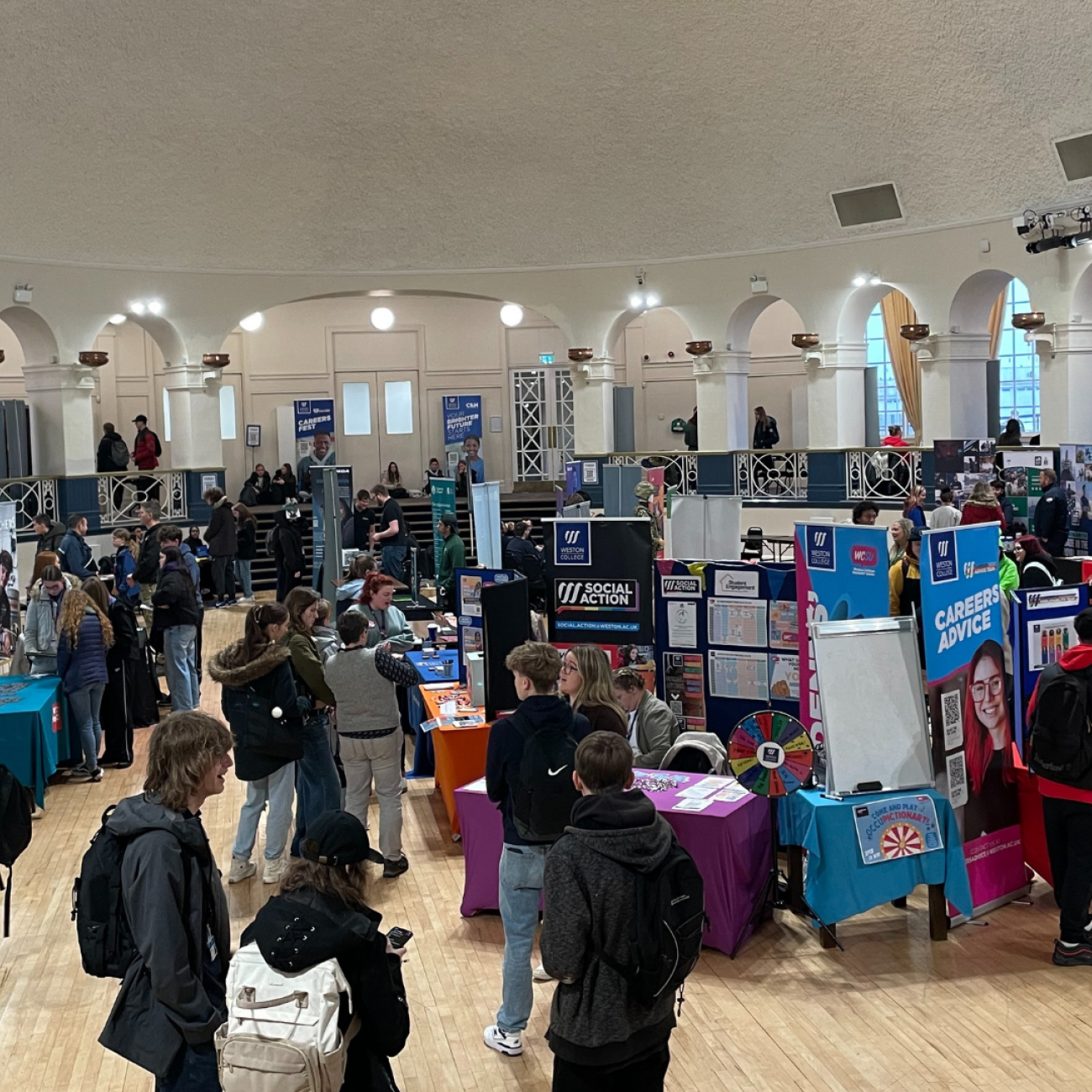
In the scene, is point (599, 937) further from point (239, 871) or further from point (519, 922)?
point (239, 871)

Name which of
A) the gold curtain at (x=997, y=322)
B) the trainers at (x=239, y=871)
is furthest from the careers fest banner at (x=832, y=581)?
the gold curtain at (x=997, y=322)

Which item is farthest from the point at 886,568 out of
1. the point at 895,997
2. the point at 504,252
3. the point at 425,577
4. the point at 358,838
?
the point at 504,252

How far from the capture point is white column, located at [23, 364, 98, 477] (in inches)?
637

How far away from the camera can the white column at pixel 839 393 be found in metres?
16.9

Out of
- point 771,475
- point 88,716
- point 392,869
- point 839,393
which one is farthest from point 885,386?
point 392,869

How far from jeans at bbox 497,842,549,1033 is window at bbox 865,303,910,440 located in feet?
58.9

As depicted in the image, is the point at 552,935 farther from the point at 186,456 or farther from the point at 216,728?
the point at 186,456

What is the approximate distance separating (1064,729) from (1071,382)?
10.8m

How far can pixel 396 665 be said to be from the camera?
5.96 meters

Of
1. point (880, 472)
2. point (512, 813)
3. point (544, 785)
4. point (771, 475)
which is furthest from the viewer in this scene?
point (771, 475)

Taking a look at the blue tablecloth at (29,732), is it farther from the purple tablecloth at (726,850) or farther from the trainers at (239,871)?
the purple tablecloth at (726,850)

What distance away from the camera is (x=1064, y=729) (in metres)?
4.77

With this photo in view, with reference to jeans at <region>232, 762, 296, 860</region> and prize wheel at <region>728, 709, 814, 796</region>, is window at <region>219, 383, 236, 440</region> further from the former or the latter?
prize wheel at <region>728, 709, 814, 796</region>

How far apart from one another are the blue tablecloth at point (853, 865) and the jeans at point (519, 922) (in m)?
1.36
